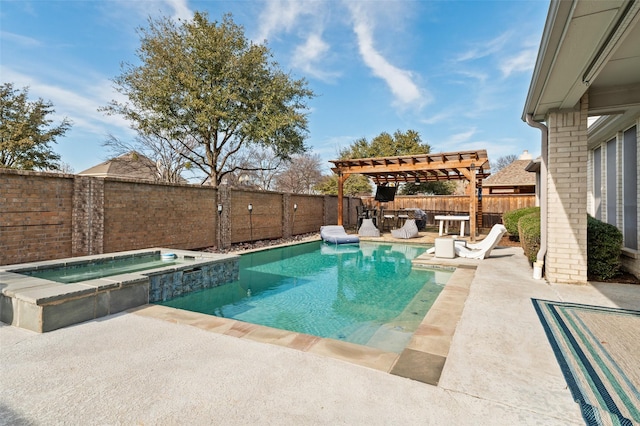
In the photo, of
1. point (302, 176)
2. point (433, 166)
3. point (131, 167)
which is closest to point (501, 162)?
point (302, 176)

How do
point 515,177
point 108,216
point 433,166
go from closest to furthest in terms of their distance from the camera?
point 108,216 → point 433,166 → point 515,177

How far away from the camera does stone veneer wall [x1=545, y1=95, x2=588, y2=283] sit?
4.81m

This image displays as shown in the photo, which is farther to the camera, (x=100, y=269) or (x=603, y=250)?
(x=100, y=269)

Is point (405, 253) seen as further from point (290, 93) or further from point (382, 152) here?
point (382, 152)

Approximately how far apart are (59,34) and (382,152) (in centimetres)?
1983

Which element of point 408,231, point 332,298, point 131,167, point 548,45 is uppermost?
point 131,167

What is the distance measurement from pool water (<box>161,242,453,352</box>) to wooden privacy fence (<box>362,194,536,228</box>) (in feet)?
36.0

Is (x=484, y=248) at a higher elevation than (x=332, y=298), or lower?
higher

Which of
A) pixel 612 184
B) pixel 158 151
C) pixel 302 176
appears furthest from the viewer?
pixel 302 176

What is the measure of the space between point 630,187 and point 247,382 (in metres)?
6.99

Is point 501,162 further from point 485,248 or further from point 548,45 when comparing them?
point 548,45

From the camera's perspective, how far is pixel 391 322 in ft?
13.8

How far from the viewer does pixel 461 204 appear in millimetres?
17953

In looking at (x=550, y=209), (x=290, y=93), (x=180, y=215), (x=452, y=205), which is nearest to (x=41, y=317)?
(x=180, y=215)
